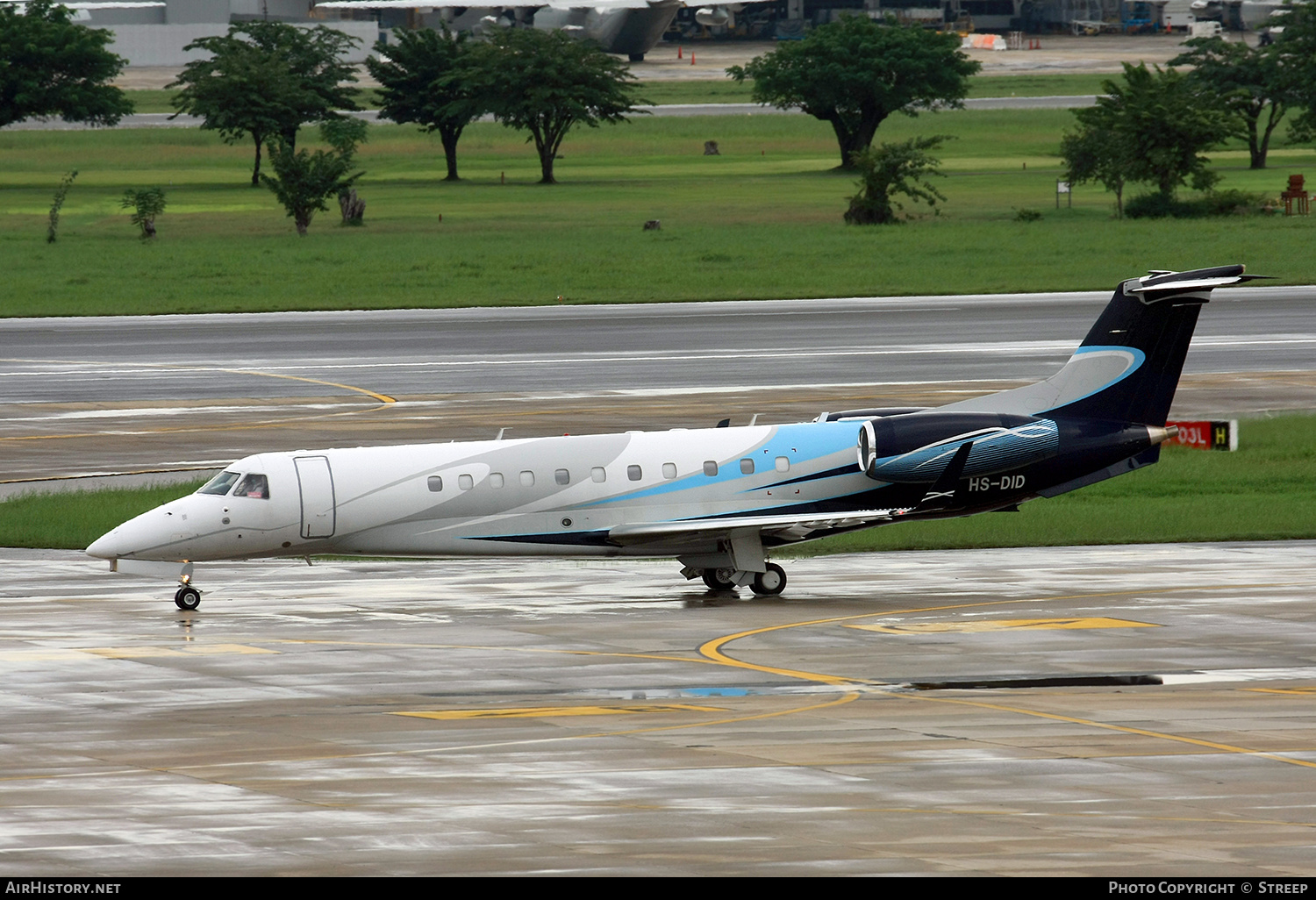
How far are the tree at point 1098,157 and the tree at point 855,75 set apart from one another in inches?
1051

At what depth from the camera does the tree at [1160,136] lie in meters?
116

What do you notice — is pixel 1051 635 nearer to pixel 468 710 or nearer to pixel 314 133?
pixel 468 710

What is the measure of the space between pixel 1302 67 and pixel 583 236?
58749 millimetres

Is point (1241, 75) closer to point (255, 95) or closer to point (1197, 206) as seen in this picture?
point (1197, 206)

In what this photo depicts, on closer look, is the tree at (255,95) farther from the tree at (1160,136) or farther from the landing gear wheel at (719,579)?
the landing gear wheel at (719,579)

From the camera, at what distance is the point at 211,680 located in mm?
27203

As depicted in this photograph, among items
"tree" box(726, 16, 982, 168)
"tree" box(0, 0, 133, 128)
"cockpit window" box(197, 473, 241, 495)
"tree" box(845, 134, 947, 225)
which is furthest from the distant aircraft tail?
"tree" box(0, 0, 133, 128)

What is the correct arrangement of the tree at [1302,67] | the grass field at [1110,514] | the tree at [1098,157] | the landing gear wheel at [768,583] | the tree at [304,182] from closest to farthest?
the landing gear wheel at [768,583]
the grass field at [1110,514]
the tree at [304,182]
the tree at [1098,157]
the tree at [1302,67]

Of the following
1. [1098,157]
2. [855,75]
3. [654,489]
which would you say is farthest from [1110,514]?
[855,75]

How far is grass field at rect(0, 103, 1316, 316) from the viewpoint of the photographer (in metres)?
89.8

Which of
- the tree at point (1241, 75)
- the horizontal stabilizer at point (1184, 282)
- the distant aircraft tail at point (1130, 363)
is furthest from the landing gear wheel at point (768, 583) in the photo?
the tree at point (1241, 75)

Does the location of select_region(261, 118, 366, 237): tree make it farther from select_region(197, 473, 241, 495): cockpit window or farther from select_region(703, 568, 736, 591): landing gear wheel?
select_region(703, 568, 736, 591): landing gear wheel

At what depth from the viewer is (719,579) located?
3528 cm

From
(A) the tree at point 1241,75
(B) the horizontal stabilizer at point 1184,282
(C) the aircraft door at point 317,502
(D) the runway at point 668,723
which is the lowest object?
(D) the runway at point 668,723
